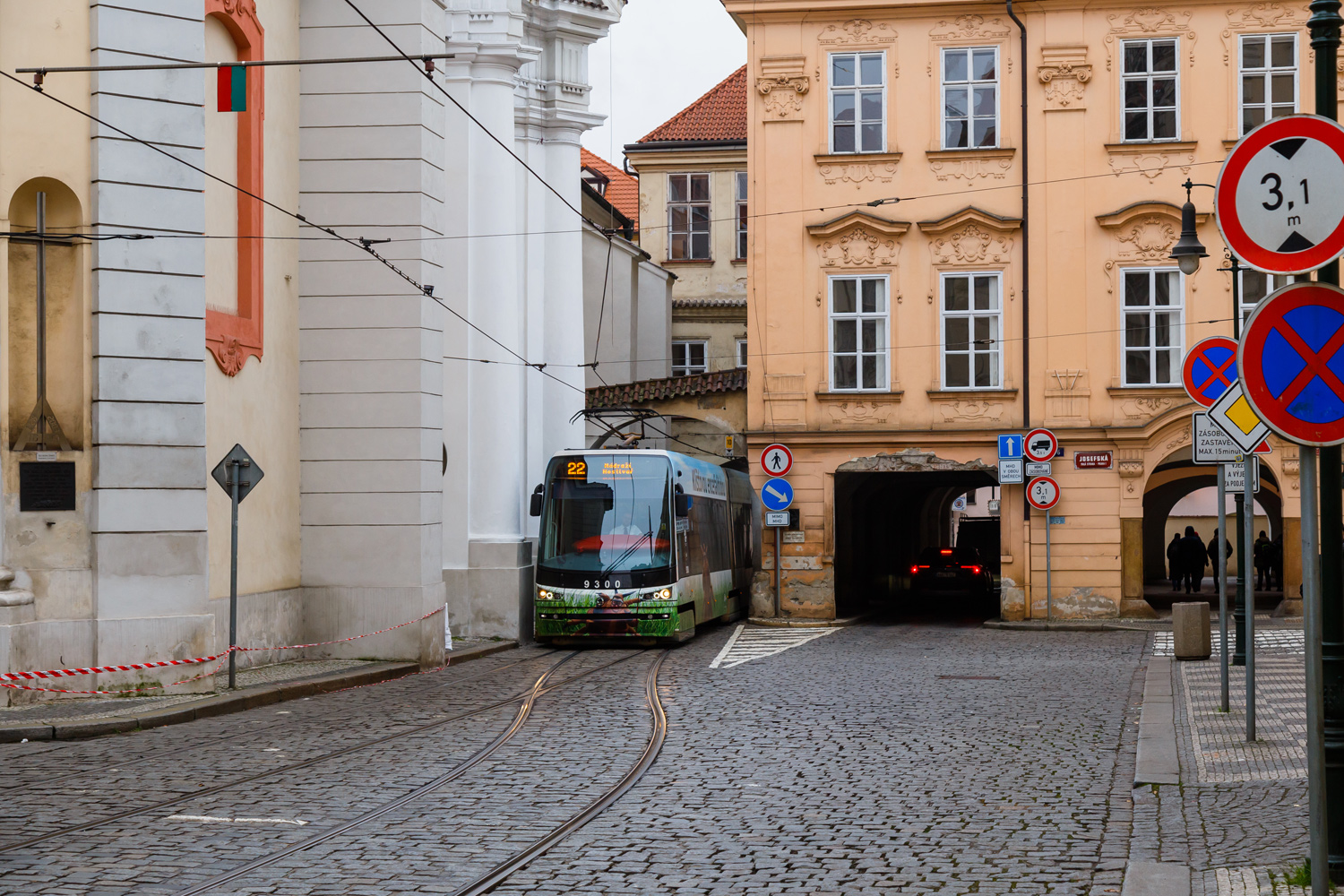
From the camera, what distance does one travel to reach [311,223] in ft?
64.7

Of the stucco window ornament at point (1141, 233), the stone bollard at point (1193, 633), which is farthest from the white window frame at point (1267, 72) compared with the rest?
the stone bollard at point (1193, 633)

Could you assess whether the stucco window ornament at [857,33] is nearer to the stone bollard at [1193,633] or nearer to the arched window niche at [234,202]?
the arched window niche at [234,202]

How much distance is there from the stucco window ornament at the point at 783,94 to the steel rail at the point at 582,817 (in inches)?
685

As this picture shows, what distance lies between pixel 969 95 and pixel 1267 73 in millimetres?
5386

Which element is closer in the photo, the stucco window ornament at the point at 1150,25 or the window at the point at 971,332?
the stucco window ornament at the point at 1150,25

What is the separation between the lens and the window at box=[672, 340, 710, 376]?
47344 mm

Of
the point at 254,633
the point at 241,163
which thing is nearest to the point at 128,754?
the point at 254,633

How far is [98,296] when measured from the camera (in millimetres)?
15609

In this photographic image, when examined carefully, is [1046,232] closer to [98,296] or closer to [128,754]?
[98,296]

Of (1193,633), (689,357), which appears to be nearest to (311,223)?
(1193,633)

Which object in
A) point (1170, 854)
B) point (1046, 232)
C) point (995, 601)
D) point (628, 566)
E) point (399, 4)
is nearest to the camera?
point (1170, 854)

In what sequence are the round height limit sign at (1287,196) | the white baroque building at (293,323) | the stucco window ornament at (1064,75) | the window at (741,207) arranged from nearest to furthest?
the round height limit sign at (1287,196) → the white baroque building at (293,323) → the stucco window ornament at (1064,75) → the window at (741,207)

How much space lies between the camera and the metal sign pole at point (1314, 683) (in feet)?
19.3

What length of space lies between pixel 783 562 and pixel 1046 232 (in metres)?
7.97
